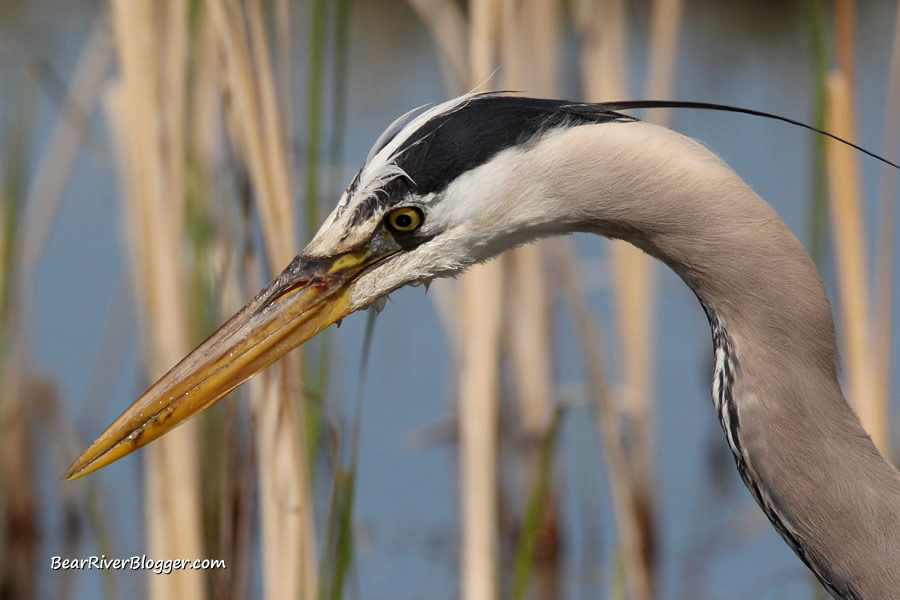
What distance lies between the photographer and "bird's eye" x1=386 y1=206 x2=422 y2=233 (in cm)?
128

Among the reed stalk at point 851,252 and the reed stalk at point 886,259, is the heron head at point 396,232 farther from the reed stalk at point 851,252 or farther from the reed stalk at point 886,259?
the reed stalk at point 886,259

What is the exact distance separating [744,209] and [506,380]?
A: 2.06m

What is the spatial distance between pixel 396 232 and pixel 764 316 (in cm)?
41

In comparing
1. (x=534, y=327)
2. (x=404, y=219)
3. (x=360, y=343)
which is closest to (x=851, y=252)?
(x=404, y=219)

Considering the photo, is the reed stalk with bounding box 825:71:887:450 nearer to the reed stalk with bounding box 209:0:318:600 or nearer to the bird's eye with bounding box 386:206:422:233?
the bird's eye with bounding box 386:206:422:233

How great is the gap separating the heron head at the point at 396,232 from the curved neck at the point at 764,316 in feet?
0.12

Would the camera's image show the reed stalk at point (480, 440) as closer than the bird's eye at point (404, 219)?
No

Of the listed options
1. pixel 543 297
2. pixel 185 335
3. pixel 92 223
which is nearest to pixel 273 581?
pixel 185 335

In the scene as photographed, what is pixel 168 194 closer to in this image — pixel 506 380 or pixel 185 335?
pixel 185 335

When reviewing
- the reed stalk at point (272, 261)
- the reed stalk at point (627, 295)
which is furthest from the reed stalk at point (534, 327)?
the reed stalk at point (272, 261)

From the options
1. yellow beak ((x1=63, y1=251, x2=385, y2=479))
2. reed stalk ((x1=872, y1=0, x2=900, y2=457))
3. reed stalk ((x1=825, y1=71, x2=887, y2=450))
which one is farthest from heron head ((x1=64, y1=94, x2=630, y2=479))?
reed stalk ((x1=872, y1=0, x2=900, y2=457))

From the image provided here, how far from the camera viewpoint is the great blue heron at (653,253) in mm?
1193

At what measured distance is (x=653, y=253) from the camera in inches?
Result: 49.6

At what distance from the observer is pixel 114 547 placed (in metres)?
3.06
